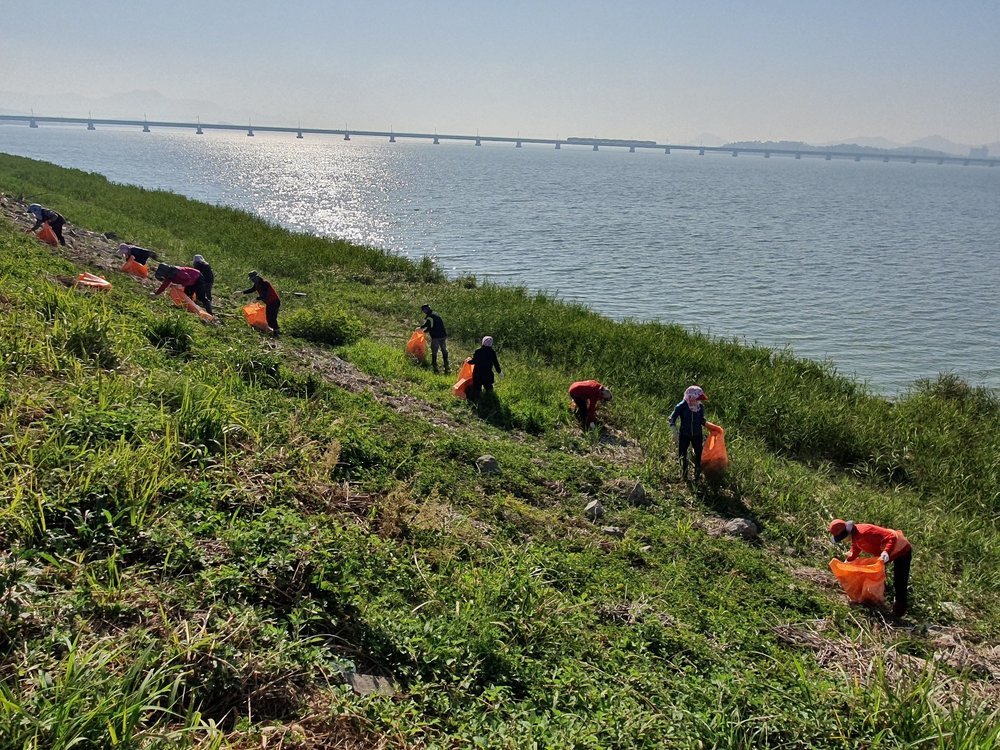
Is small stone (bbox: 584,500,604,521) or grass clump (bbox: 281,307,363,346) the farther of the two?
grass clump (bbox: 281,307,363,346)

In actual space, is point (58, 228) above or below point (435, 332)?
above

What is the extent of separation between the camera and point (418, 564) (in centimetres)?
567

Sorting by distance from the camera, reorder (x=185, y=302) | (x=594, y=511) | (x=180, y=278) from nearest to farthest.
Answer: (x=594, y=511), (x=185, y=302), (x=180, y=278)

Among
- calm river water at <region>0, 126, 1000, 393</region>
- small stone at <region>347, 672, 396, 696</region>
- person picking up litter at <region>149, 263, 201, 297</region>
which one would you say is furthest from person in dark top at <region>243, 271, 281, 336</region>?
calm river water at <region>0, 126, 1000, 393</region>

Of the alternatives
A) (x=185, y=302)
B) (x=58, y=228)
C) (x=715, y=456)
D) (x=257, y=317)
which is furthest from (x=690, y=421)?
(x=58, y=228)

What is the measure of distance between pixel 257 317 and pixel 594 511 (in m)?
9.37

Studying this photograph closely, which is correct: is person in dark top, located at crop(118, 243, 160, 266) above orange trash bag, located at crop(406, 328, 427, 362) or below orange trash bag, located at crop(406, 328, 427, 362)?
above

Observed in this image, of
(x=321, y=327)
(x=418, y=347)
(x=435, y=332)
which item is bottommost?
(x=418, y=347)

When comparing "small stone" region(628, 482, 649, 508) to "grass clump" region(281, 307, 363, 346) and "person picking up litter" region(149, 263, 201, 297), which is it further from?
"person picking up litter" region(149, 263, 201, 297)

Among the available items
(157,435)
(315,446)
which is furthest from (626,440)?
(157,435)

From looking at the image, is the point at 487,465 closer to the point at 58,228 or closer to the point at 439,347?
the point at 439,347

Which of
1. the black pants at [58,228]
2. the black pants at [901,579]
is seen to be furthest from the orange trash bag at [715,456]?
the black pants at [58,228]

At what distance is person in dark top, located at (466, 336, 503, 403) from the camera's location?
11820 mm

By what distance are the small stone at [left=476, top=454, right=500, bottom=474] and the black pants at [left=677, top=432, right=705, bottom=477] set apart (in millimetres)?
3234
